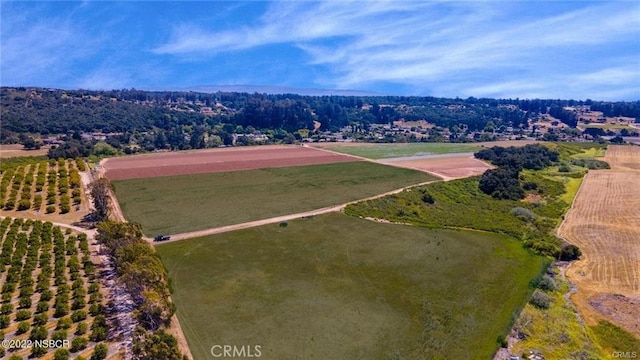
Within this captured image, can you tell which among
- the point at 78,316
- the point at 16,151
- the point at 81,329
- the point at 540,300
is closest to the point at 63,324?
the point at 78,316

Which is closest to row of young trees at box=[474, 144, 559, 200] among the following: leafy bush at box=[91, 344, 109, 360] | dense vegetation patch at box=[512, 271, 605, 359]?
dense vegetation patch at box=[512, 271, 605, 359]

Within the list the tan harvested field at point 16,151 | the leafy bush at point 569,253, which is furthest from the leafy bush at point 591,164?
the tan harvested field at point 16,151

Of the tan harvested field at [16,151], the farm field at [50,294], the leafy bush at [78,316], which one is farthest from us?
the tan harvested field at [16,151]

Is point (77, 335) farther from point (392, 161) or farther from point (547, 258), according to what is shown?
point (392, 161)

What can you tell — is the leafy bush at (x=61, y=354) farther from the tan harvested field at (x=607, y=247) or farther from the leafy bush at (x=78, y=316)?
the tan harvested field at (x=607, y=247)

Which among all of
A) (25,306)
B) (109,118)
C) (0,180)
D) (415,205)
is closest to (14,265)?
(25,306)

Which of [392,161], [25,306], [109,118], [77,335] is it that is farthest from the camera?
[109,118]

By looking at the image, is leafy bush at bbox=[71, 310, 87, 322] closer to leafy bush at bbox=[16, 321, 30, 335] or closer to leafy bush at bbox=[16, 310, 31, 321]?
leafy bush at bbox=[16, 321, 30, 335]
